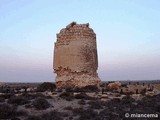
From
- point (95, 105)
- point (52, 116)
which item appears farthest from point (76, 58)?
point (52, 116)

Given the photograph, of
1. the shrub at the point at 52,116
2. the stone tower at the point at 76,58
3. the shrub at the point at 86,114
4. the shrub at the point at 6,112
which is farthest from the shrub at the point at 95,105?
the stone tower at the point at 76,58

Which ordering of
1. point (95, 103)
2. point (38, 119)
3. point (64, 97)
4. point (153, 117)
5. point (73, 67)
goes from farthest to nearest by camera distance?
point (73, 67) → point (64, 97) → point (95, 103) → point (153, 117) → point (38, 119)

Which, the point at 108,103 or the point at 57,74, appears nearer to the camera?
the point at 108,103

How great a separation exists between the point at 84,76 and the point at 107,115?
11.3 m

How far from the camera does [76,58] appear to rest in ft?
83.3

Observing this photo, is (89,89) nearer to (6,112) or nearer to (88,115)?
(88,115)

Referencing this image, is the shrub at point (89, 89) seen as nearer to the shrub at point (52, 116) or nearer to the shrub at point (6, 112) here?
the shrub at point (52, 116)

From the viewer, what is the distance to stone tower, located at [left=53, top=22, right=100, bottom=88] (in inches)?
1003

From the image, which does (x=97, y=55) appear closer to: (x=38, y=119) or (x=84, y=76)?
(x=84, y=76)

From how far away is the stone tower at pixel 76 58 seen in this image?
25.5 metres

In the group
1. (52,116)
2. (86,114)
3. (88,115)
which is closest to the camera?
(52,116)

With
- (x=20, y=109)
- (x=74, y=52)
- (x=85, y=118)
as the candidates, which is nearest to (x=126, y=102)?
(x=85, y=118)

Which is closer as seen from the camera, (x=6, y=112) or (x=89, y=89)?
(x=6, y=112)

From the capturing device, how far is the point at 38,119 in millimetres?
13234
